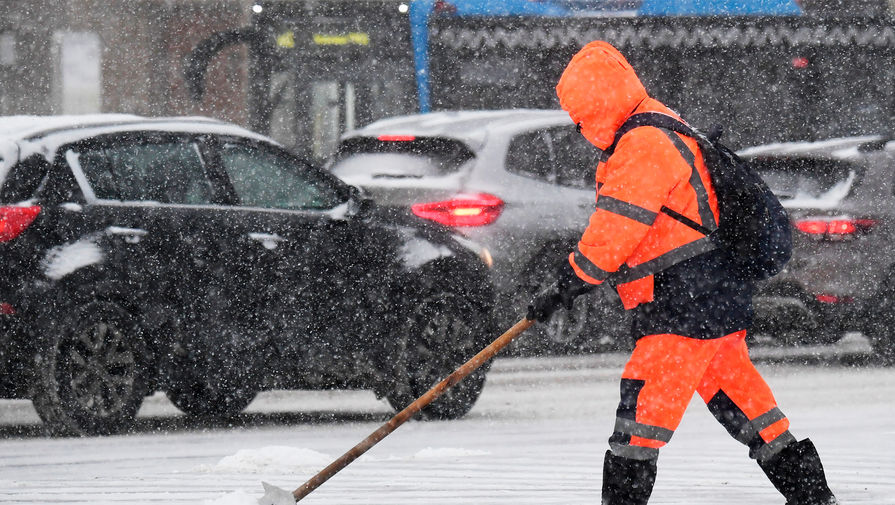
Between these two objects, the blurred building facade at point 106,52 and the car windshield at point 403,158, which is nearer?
the car windshield at point 403,158

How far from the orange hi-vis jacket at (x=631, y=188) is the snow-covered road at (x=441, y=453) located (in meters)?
1.32

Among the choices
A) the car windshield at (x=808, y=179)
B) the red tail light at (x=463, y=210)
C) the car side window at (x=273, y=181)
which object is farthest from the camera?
the car windshield at (x=808, y=179)

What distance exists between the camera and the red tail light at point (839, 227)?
12188mm

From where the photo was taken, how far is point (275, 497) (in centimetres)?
599

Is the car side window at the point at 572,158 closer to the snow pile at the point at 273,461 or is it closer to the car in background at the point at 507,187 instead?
the car in background at the point at 507,187

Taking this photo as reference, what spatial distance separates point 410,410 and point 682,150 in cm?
128

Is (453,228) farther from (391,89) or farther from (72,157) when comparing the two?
(391,89)

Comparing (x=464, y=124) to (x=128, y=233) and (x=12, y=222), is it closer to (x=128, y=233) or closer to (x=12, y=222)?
(x=128, y=233)

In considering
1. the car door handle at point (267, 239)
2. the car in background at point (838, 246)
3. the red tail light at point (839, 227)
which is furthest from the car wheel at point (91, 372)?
the red tail light at point (839, 227)

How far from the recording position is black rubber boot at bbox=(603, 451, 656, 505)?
5.41m

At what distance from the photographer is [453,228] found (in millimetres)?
11016

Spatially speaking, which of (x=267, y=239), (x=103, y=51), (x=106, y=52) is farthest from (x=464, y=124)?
(x=103, y=51)

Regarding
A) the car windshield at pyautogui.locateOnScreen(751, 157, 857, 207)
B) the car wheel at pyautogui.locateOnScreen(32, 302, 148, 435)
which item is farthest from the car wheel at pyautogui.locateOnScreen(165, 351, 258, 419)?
the car windshield at pyautogui.locateOnScreen(751, 157, 857, 207)

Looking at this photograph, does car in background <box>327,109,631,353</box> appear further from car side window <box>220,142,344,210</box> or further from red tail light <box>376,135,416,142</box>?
car side window <box>220,142,344,210</box>
